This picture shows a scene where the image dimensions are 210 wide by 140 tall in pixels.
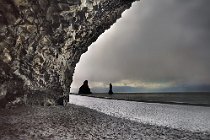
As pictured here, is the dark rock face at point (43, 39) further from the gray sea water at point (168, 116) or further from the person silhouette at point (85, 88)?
the person silhouette at point (85, 88)

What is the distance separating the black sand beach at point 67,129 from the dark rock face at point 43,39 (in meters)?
1.98

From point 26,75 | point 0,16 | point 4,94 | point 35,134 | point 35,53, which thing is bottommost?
point 35,134

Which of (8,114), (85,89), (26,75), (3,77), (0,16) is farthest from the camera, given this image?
(85,89)

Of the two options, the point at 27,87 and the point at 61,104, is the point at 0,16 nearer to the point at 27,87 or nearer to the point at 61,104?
the point at 27,87

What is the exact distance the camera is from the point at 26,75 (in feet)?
42.8

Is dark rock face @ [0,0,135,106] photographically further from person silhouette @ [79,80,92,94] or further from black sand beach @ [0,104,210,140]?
person silhouette @ [79,80,92,94]

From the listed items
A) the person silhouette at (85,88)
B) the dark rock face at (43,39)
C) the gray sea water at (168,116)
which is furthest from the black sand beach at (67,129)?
the person silhouette at (85,88)

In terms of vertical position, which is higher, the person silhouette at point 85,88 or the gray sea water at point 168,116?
the person silhouette at point 85,88

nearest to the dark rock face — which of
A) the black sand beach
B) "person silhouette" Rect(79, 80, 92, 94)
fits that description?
the black sand beach

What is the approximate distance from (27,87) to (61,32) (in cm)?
293

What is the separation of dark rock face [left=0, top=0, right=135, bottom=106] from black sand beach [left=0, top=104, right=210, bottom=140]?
198 cm

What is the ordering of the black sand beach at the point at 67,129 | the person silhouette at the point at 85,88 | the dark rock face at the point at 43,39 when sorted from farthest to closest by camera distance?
the person silhouette at the point at 85,88, the dark rock face at the point at 43,39, the black sand beach at the point at 67,129

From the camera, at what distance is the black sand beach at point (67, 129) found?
26.6ft

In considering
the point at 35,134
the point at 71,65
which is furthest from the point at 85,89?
the point at 35,134
